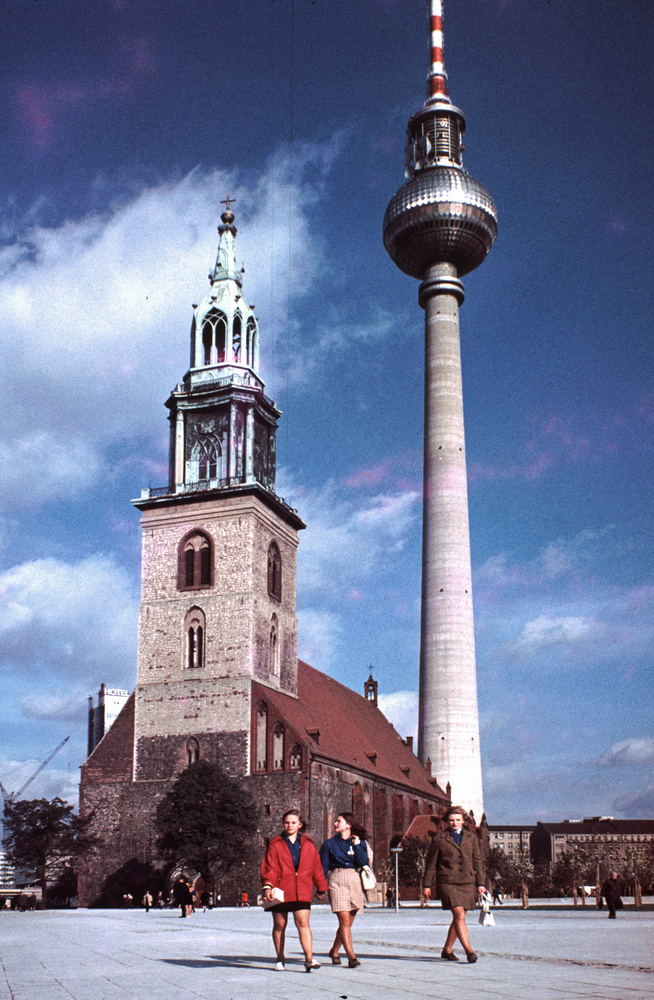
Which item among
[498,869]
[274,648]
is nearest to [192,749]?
[274,648]

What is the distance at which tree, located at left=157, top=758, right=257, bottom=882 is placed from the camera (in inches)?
1850

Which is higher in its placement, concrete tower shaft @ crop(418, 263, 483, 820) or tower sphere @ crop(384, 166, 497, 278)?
tower sphere @ crop(384, 166, 497, 278)

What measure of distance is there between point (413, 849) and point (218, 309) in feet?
109

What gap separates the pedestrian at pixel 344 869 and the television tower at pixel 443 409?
66.9 m

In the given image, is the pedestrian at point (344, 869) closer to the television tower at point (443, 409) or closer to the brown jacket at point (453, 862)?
the brown jacket at point (453, 862)

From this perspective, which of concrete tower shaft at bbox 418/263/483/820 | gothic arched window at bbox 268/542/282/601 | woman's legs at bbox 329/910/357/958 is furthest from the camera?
concrete tower shaft at bbox 418/263/483/820

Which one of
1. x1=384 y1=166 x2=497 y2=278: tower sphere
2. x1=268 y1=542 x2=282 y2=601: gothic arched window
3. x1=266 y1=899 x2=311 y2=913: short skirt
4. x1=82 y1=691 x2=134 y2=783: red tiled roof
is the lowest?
x1=266 y1=899 x2=311 y2=913: short skirt

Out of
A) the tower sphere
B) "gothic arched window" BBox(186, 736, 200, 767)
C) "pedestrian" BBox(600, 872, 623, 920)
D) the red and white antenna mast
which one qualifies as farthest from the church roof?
the red and white antenna mast

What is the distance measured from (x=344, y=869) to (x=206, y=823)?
37.0 meters

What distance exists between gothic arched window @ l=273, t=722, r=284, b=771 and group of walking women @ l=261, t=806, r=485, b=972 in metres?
41.5

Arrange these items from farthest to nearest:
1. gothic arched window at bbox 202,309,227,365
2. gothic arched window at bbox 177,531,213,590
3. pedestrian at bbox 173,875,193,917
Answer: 1. gothic arched window at bbox 202,309,227,365
2. gothic arched window at bbox 177,531,213,590
3. pedestrian at bbox 173,875,193,917

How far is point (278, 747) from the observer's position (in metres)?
53.2

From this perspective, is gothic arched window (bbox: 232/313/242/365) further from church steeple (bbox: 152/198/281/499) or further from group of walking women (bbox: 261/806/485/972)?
group of walking women (bbox: 261/806/485/972)

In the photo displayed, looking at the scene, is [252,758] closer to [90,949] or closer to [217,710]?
[217,710]
